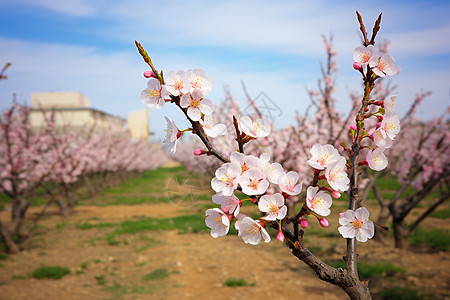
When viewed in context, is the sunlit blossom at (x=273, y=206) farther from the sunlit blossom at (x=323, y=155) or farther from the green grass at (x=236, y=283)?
the green grass at (x=236, y=283)

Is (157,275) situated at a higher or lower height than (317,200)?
lower

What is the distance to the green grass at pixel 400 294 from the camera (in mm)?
5127

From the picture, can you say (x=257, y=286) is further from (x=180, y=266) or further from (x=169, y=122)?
(x=169, y=122)

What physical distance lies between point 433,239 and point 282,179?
8632 millimetres

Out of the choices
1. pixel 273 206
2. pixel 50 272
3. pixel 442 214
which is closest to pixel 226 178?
pixel 273 206

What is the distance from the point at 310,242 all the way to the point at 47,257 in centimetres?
581

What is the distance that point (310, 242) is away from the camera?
27.7 feet

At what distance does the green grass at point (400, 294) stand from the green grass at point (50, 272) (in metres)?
5.35

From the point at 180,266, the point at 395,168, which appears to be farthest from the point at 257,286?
the point at 395,168

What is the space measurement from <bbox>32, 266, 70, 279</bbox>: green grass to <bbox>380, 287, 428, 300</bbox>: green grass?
535cm

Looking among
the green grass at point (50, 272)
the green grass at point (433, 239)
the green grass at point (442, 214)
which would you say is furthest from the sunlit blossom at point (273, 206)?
the green grass at point (442, 214)

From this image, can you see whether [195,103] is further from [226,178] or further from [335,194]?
[335,194]

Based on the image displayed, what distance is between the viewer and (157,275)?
21.2ft

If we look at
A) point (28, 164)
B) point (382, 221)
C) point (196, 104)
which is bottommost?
point (382, 221)
